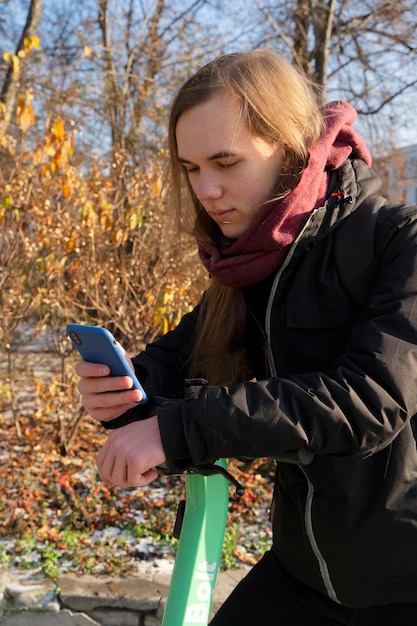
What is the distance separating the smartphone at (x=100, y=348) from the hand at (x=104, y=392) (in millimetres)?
13

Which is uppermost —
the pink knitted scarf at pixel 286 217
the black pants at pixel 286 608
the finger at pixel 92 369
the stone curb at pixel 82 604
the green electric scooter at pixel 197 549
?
the pink knitted scarf at pixel 286 217

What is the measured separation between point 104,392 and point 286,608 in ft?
2.48

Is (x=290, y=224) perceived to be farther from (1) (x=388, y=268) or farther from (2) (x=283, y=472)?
(2) (x=283, y=472)

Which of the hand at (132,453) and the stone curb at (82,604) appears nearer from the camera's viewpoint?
the hand at (132,453)

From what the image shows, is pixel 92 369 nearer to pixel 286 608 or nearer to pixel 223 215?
pixel 223 215

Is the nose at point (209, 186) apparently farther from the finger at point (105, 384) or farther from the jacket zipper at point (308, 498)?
the finger at point (105, 384)

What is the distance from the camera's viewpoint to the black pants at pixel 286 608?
5.25ft

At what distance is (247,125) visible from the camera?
1584mm

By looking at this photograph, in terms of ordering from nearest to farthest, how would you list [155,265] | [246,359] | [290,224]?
[290,224]
[246,359]
[155,265]

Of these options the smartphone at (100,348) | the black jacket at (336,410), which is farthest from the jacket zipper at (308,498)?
the smartphone at (100,348)

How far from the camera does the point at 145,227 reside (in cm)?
500

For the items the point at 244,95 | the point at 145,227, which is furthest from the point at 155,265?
the point at 244,95

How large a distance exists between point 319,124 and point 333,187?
165mm

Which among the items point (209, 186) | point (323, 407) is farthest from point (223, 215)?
point (323, 407)
